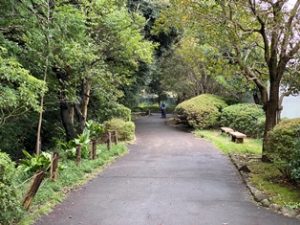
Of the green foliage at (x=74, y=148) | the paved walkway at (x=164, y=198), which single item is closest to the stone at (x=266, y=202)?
the paved walkway at (x=164, y=198)

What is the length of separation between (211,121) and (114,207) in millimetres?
16928

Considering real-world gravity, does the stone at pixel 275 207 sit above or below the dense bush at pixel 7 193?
below

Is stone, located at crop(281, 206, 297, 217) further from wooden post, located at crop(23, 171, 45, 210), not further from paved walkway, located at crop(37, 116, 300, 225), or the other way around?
wooden post, located at crop(23, 171, 45, 210)

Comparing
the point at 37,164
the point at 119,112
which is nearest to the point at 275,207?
the point at 37,164

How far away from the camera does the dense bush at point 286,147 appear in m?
8.27

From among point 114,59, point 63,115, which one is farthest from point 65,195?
point 114,59

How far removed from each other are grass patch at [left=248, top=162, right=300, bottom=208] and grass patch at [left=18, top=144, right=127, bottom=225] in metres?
4.18

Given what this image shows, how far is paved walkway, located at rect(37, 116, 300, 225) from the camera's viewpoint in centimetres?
673

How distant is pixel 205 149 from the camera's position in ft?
53.6

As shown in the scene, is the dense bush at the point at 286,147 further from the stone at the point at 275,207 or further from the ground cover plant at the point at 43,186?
the ground cover plant at the point at 43,186

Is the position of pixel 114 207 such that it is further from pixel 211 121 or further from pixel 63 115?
pixel 211 121

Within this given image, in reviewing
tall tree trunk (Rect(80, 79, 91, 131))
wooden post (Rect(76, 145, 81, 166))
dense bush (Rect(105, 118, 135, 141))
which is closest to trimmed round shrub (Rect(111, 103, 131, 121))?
dense bush (Rect(105, 118, 135, 141))

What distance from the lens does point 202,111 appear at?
23859 millimetres

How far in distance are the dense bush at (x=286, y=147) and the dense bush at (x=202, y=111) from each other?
13.3m
